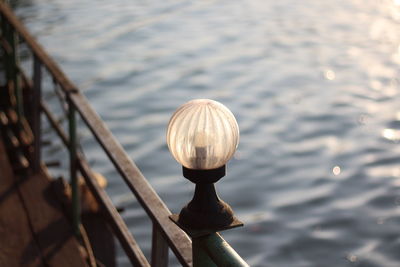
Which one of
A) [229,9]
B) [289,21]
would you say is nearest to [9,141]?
[289,21]

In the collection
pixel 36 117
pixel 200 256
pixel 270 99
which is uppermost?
pixel 200 256

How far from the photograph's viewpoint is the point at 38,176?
5.48 meters

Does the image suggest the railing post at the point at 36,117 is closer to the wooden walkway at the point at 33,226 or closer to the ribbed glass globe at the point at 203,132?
the wooden walkway at the point at 33,226

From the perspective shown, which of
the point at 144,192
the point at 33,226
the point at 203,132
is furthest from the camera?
the point at 33,226

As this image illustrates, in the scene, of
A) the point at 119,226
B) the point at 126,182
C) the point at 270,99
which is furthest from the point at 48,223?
the point at 270,99

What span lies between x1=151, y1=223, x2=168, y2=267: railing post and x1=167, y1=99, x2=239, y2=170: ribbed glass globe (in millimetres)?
733

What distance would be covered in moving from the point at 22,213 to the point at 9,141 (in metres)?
1.87

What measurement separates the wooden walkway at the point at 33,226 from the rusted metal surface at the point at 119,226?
17.4 inches

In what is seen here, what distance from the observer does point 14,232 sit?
14.9 ft

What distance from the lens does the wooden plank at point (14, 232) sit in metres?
4.22

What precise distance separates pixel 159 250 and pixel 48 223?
196 centimetres

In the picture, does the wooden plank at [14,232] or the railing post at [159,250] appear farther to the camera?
the wooden plank at [14,232]

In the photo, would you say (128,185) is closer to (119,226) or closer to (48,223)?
(119,226)

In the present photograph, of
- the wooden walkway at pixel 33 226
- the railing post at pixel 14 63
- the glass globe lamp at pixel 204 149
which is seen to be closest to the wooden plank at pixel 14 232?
the wooden walkway at pixel 33 226
